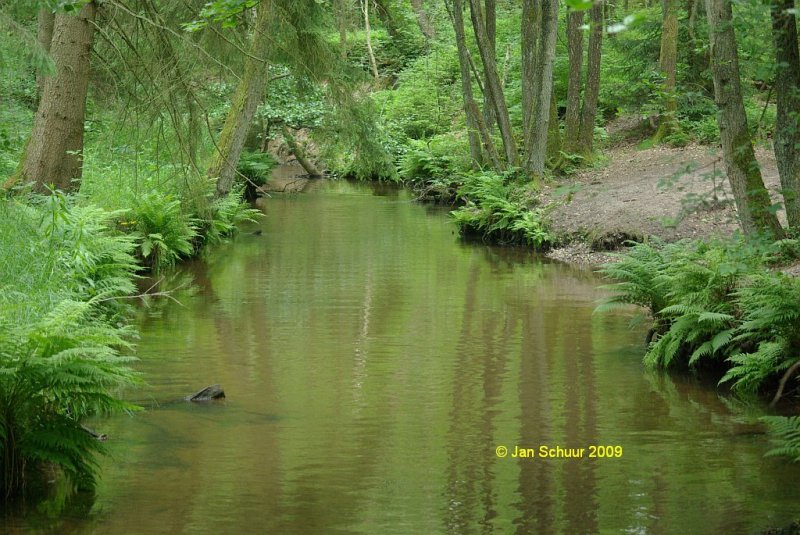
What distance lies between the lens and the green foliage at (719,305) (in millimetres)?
8438

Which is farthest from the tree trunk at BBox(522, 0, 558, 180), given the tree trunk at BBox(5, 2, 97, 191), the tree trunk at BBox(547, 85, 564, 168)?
the tree trunk at BBox(5, 2, 97, 191)

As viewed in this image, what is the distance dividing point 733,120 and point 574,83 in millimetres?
13421

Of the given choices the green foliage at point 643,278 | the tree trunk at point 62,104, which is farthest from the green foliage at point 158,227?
the green foliage at point 643,278

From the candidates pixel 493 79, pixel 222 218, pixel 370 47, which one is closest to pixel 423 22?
pixel 370 47

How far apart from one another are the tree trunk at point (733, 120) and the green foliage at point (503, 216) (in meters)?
8.49

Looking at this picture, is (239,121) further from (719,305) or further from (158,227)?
(719,305)

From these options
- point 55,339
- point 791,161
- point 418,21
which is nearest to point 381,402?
point 55,339

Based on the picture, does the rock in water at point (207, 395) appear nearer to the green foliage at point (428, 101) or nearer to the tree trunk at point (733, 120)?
the tree trunk at point (733, 120)

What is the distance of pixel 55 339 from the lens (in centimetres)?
608

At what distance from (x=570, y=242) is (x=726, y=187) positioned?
132 inches

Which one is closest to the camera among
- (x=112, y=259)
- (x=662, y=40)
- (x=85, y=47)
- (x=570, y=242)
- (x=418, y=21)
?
(x=85, y=47)

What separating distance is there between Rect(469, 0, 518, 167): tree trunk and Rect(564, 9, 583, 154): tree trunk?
203cm

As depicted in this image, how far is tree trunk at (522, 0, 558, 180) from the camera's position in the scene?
2019cm

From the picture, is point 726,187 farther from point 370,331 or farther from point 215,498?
point 215,498
